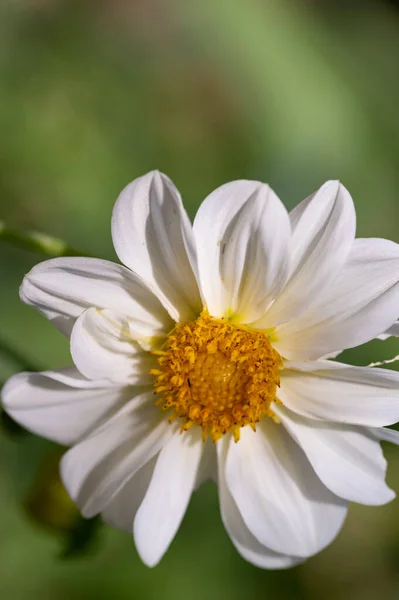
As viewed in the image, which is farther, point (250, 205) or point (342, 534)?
point (342, 534)

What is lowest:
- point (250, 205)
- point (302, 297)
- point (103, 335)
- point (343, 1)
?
point (103, 335)

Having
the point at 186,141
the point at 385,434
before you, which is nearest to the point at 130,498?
the point at 385,434

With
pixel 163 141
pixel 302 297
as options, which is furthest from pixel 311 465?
pixel 163 141

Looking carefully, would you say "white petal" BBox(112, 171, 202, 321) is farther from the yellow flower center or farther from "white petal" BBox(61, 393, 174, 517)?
"white petal" BBox(61, 393, 174, 517)

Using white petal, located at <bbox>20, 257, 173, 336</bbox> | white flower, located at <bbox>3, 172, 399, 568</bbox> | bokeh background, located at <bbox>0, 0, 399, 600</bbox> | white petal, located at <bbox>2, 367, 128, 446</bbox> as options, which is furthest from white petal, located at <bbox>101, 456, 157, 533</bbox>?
bokeh background, located at <bbox>0, 0, 399, 600</bbox>

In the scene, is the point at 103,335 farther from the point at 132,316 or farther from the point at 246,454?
the point at 246,454

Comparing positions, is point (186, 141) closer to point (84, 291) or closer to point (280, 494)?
point (84, 291)
